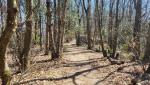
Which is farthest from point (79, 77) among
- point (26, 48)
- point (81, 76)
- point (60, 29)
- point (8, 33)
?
point (8, 33)

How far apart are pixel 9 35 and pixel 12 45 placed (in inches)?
320

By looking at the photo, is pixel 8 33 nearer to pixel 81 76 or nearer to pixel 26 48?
pixel 81 76

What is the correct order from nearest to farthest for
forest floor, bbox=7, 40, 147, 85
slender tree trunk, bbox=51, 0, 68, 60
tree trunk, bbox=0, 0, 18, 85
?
tree trunk, bbox=0, 0, 18, 85
forest floor, bbox=7, 40, 147, 85
slender tree trunk, bbox=51, 0, 68, 60

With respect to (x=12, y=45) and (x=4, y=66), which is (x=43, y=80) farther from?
(x=4, y=66)

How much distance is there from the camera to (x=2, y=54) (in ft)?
21.0

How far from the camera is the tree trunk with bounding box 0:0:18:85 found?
19.5 ft

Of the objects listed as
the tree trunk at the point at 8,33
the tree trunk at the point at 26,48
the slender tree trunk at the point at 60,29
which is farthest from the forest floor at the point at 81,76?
the tree trunk at the point at 8,33

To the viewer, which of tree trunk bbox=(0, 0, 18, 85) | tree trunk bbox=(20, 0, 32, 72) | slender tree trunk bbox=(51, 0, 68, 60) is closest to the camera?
tree trunk bbox=(0, 0, 18, 85)

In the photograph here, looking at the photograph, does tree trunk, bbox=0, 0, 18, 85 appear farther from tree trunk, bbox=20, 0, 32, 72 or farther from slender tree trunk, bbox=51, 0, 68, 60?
slender tree trunk, bbox=51, 0, 68, 60

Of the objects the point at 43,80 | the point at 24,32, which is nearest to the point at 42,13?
the point at 24,32

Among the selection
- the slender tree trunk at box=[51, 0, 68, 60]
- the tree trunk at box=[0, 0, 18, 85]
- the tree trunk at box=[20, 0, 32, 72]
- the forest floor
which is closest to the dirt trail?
the forest floor

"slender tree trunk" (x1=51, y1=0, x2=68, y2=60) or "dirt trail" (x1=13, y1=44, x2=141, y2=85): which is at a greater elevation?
"slender tree trunk" (x1=51, y1=0, x2=68, y2=60)

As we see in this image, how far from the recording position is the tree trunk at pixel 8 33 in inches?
234

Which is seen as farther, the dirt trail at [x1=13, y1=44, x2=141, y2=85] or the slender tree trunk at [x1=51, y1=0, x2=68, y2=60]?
the slender tree trunk at [x1=51, y1=0, x2=68, y2=60]
